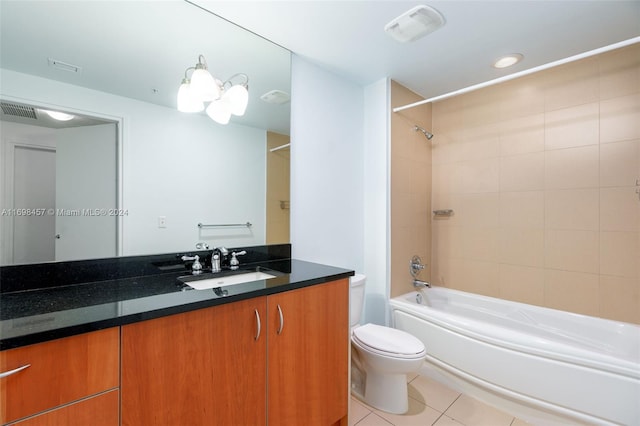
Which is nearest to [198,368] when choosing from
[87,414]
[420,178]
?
[87,414]

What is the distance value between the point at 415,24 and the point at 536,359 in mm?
2052

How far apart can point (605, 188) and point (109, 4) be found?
3107mm

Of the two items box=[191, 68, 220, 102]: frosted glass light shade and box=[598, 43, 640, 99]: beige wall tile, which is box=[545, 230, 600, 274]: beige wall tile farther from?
box=[191, 68, 220, 102]: frosted glass light shade

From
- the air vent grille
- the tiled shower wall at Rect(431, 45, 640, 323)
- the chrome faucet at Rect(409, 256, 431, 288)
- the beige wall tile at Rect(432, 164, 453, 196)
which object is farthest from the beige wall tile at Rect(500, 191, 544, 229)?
the air vent grille

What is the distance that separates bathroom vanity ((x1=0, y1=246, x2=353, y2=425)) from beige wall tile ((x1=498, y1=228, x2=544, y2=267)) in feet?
5.53

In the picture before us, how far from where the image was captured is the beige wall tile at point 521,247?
2.20 metres

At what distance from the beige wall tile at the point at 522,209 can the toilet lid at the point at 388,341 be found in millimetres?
1347

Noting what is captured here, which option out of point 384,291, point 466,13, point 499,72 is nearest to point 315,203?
point 384,291

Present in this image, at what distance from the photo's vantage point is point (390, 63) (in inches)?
81.4

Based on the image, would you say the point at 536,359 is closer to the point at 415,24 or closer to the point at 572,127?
the point at 572,127

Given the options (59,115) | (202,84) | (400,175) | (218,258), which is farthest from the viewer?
(400,175)

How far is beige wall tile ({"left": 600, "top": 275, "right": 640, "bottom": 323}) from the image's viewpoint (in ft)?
5.95

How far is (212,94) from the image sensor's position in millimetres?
1483

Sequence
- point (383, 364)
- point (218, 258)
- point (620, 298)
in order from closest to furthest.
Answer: point (218, 258), point (383, 364), point (620, 298)
